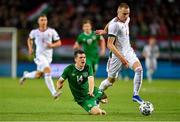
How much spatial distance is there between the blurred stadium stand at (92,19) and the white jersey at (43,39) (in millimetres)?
14080

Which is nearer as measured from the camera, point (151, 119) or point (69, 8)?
point (151, 119)

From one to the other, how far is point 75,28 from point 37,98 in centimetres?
1563

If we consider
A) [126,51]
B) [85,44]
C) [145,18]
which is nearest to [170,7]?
[145,18]

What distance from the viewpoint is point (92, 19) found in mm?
34719

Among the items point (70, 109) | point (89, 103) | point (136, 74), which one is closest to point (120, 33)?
point (136, 74)

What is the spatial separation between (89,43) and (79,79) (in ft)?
26.5

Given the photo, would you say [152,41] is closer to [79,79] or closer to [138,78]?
[138,78]

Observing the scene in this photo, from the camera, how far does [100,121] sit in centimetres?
1230

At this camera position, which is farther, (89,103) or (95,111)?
(89,103)

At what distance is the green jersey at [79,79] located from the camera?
46.0 feet

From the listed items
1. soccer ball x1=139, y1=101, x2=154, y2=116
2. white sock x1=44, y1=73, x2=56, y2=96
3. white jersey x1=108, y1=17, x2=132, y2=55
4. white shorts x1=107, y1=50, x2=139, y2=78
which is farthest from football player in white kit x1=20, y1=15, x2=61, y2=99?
soccer ball x1=139, y1=101, x2=154, y2=116

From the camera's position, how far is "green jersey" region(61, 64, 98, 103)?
14.0 meters

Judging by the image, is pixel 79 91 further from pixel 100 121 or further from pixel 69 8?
pixel 69 8

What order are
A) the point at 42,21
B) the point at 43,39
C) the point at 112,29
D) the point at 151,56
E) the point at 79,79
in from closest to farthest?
the point at 79,79
the point at 112,29
the point at 42,21
the point at 43,39
the point at 151,56
